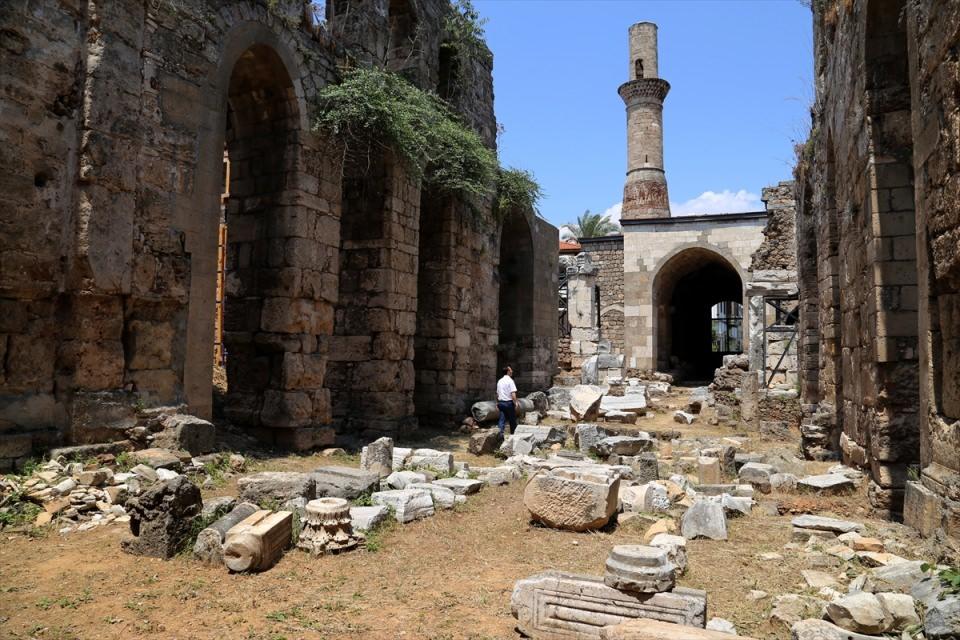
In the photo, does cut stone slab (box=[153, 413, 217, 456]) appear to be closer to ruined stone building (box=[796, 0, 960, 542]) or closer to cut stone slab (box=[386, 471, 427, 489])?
cut stone slab (box=[386, 471, 427, 489])

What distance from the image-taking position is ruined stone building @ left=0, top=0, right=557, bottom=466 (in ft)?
20.0

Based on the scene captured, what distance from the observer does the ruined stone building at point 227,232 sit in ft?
20.0

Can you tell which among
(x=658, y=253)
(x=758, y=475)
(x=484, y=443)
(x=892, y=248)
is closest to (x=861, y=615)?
(x=892, y=248)

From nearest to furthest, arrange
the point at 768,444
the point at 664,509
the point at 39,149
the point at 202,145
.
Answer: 1. the point at 39,149
2. the point at 664,509
3. the point at 202,145
4. the point at 768,444

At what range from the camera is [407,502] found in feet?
20.1

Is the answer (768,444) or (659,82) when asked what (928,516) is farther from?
(659,82)

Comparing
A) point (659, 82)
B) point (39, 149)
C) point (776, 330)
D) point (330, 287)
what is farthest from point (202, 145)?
point (659, 82)

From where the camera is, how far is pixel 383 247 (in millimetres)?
10672

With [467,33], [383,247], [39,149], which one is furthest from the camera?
[467,33]

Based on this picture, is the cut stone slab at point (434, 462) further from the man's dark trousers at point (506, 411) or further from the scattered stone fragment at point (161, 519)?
the scattered stone fragment at point (161, 519)

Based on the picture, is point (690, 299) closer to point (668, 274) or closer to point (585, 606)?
point (668, 274)

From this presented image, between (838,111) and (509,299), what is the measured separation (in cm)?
992

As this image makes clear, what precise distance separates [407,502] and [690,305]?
25.7m

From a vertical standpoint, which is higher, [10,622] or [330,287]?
[330,287]
